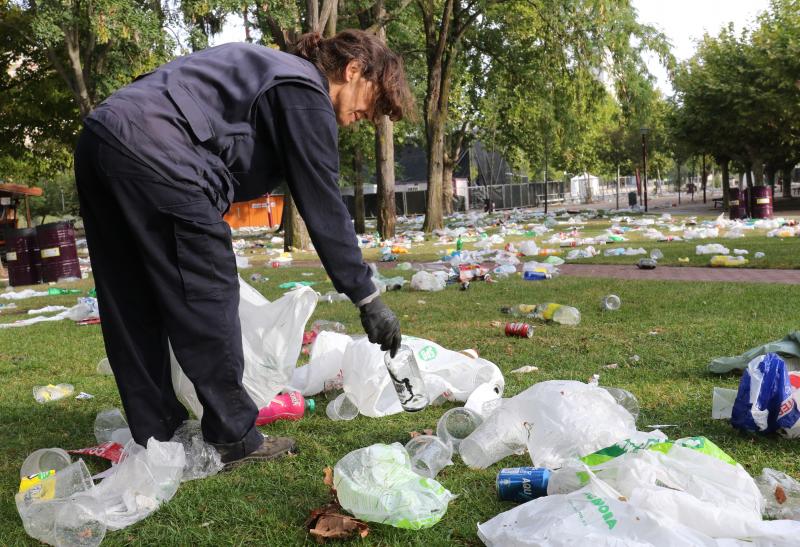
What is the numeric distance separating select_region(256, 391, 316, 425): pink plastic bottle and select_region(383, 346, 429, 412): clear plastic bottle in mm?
496

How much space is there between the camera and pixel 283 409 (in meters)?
3.22

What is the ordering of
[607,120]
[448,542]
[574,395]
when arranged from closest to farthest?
[448,542]
[574,395]
[607,120]

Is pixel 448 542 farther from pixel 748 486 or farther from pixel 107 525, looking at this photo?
pixel 107 525

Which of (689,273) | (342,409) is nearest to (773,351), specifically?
(342,409)

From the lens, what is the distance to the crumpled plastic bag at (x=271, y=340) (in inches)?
113

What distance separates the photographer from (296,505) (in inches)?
90.4

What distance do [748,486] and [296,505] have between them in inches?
52.7

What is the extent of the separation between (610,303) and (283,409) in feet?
11.3

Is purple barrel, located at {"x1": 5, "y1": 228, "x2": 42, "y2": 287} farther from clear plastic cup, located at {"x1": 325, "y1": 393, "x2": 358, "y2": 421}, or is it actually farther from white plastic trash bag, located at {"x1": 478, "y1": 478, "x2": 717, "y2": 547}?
white plastic trash bag, located at {"x1": 478, "y1": 478, "x2": 717, "y2": 547}

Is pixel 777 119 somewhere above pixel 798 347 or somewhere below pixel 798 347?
above

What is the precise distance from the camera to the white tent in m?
57.4

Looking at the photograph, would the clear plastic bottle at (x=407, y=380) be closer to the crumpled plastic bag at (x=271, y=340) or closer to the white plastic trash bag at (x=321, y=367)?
the crumpled plastic bag at (x=271, y=340)

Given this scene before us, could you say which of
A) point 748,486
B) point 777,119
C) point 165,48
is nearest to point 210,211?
point 748,486

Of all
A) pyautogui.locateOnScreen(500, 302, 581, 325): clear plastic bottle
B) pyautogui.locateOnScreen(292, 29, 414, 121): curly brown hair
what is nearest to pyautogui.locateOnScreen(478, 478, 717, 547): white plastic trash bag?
pyautogui.locateOnScreen(292, 29, 414, 121): curly brown hair
